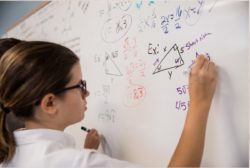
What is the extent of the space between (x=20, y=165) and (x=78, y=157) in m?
0.16

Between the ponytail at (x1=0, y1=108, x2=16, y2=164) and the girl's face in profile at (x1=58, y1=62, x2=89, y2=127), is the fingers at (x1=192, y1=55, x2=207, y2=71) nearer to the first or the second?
the girl's face in profile at (x1=58, y1=62, x2=89, y2=127)

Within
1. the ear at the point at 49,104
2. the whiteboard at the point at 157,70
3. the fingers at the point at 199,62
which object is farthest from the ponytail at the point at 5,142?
the fingers at the point at 199,62

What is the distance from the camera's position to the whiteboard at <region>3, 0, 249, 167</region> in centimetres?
65

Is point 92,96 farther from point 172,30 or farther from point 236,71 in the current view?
point 236,71

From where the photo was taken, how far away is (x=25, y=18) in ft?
5.33

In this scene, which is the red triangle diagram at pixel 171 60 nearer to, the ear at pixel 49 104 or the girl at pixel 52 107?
the girl at pixel 52 107

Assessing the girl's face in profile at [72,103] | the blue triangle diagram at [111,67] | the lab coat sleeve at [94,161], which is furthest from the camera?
the blue triangle diagram at [111,67]

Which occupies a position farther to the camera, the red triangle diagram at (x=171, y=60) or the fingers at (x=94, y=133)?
the fingers at (x=94, y=133)

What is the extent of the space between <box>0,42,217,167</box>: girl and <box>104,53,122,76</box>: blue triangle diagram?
0.17m

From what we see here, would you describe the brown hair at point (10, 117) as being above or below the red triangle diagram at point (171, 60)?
below

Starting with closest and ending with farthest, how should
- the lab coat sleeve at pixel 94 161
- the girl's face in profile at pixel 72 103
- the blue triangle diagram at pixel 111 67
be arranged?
the lab coat sleeve at pixel 94 161 < the girl's face in profile at pixel 72 103 < the blue triangle diagram at pixel 111 67

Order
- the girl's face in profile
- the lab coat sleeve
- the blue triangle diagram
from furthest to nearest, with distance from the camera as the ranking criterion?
the blue triangle diagram, the girl's face in profile, the lab coat sleeve

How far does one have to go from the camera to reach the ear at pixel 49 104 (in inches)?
27.9

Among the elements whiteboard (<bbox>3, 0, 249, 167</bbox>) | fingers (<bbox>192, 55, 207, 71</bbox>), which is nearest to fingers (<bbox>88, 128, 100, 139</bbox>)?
whiteboard (<bbox>3, 0, 249, 167</bbox>)
